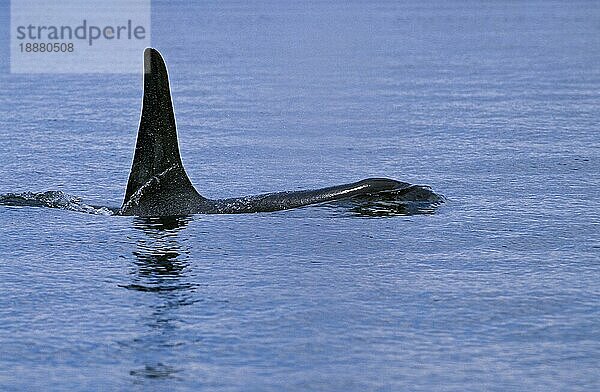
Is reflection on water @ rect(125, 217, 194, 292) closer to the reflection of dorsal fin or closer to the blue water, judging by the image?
the blue water

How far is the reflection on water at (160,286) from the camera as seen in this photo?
7625 mm

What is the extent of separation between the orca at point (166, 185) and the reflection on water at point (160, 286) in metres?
0.31

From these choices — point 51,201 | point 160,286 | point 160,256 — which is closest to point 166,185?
point 51,201

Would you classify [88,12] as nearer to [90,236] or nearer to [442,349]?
[90,236]

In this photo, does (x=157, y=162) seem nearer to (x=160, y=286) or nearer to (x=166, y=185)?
(x=166, y=185)

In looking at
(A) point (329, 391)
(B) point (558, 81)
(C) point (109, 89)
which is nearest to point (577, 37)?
(B) point (558, 81)

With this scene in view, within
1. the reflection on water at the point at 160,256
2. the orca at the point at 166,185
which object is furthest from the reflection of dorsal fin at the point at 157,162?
the reflection on water at the point at 160,256

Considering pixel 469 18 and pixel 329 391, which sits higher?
pixel 469 18

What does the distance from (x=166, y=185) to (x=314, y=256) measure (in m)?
2.26

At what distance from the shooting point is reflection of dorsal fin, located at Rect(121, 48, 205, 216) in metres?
12.0

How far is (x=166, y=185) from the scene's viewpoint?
39.4ft

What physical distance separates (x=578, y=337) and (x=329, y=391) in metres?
1.84

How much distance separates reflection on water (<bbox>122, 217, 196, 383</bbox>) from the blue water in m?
0.02

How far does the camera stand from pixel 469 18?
55.2m
